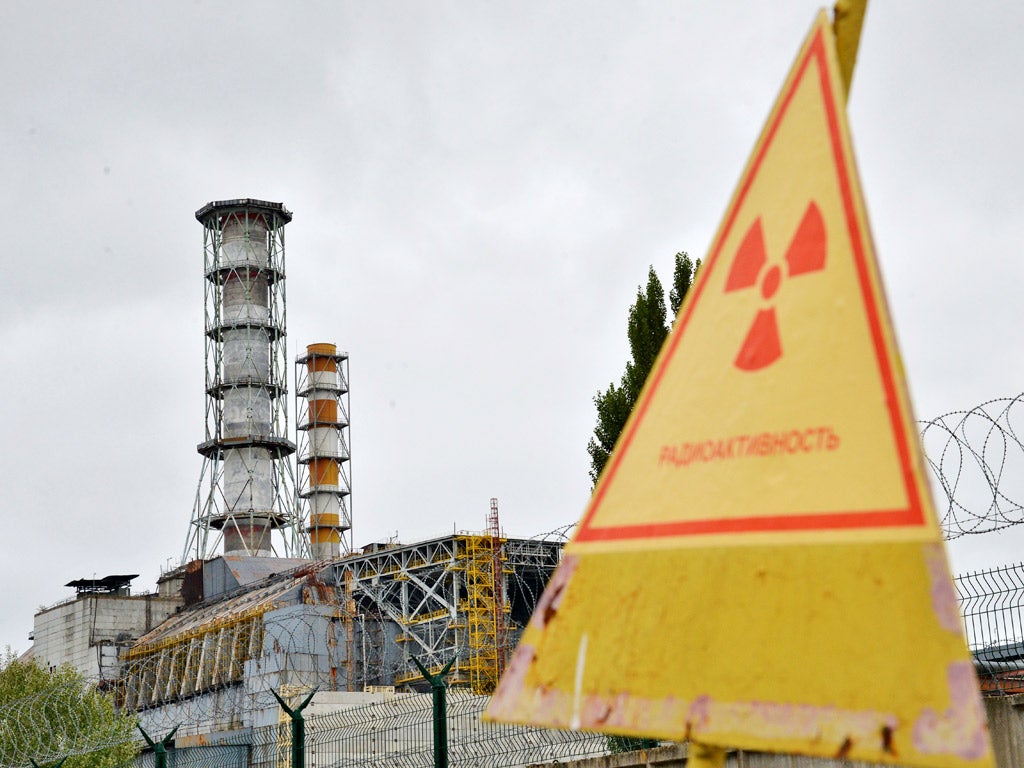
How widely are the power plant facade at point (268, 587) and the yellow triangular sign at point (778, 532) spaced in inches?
1384

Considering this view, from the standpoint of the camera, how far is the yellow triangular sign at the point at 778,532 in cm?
221

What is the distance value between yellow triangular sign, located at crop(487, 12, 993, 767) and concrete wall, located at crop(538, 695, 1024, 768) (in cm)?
507

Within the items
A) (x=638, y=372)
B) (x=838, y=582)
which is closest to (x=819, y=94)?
(x=838, y=582)

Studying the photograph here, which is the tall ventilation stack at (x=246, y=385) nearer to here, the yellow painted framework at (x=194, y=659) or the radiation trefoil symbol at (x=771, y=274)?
the yellow painted framework at (x=194, y=659)

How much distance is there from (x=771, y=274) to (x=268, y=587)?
56320 millimetres

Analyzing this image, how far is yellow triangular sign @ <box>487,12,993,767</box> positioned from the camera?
2.21 meters

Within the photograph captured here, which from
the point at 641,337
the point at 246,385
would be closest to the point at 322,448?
the point at 246,385

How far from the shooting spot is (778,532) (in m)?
2.41

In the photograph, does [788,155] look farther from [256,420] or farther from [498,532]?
[256,420]

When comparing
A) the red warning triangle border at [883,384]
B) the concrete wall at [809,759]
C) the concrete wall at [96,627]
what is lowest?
the concrete wall at [809,759]

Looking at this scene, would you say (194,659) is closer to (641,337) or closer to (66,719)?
(66,719)

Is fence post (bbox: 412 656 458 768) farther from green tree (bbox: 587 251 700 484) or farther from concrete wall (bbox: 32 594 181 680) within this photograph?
concrete wall (bbox: 32 594 181 680)

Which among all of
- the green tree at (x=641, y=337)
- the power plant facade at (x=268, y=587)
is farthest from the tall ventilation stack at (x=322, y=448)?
the green tree at (x=641, y=337)

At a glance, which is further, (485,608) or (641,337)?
(485,608)
